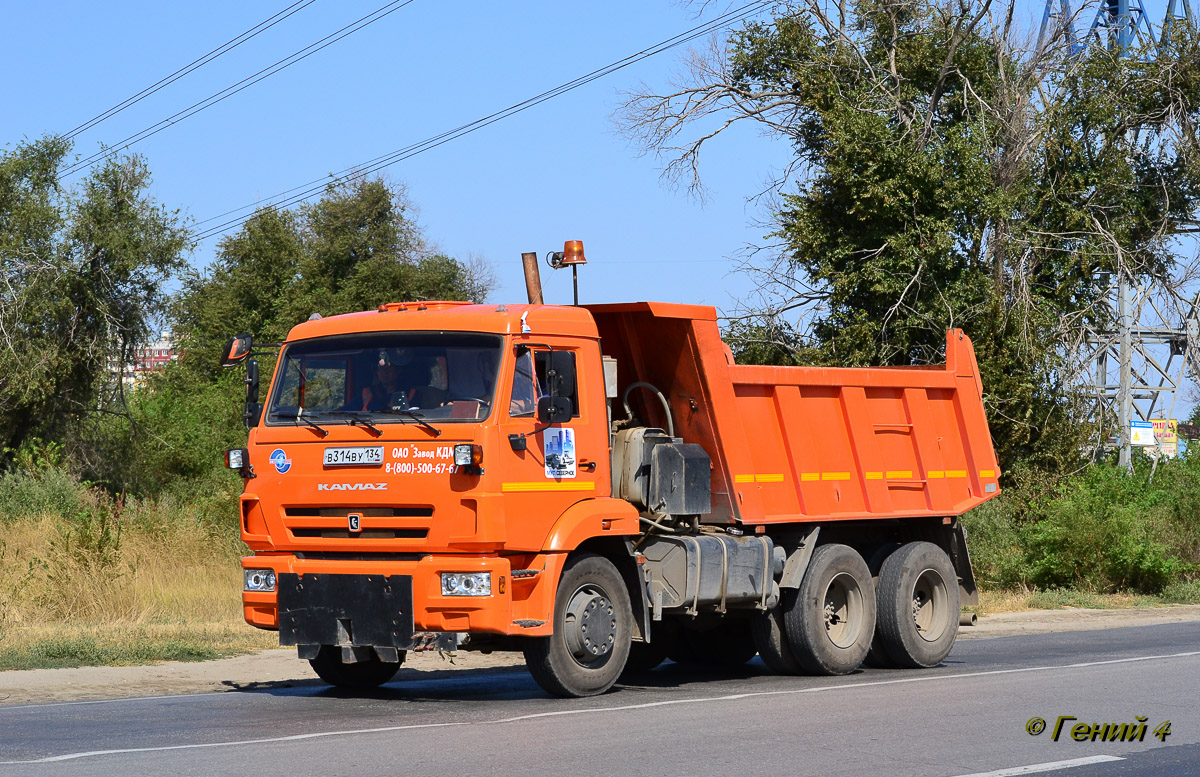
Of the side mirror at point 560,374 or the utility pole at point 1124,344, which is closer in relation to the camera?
the side mirror at point 560,374

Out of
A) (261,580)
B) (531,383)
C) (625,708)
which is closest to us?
(625,708)

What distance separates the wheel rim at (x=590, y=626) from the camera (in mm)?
10031

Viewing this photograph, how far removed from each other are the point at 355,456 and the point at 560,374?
5.27 feet

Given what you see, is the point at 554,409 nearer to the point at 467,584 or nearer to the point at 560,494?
the point at 560,494

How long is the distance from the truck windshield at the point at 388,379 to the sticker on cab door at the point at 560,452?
2.01 ft

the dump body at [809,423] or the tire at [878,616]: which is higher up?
the dump body at [809,423]

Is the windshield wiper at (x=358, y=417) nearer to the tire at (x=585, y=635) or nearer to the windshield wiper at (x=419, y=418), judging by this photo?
the windshield wiper at (x=419, y=418)

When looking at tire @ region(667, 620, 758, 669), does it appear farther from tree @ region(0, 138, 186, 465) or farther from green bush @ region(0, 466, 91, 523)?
tree @ region(0, 138, 186, 465)

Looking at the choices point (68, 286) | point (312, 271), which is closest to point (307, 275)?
point (312, 271)

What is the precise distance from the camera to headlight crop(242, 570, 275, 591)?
10195 mm

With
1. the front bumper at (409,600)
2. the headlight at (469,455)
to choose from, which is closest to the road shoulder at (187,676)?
the front bumper at (409,600)

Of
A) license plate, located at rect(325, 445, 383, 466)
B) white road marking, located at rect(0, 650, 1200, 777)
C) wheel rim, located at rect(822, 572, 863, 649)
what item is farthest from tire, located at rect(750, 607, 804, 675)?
license plate, located at rect(325, 445, 383, 466)

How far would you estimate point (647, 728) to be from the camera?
8.66 metres

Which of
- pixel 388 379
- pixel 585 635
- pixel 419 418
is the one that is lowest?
pixel 585 635
